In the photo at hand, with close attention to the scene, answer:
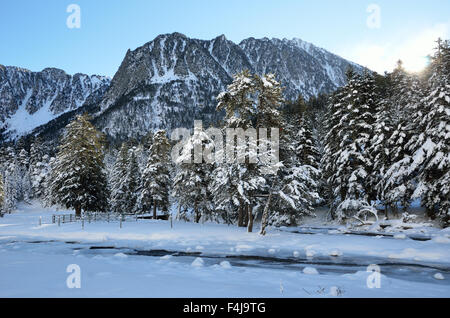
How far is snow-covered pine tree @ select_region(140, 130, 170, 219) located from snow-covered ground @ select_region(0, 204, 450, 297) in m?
16.1

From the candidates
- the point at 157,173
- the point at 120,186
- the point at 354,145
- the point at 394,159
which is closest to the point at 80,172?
the point at 157,173

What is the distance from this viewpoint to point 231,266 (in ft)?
39.5

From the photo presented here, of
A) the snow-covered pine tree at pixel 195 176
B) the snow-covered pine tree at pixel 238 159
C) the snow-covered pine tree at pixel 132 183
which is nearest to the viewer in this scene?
the snow-covered pine tree at pixel 238 159

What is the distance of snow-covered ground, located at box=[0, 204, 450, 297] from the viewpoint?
7641mm

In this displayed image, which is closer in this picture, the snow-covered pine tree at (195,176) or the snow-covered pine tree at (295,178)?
the snow-covered pine tree at (295,178)

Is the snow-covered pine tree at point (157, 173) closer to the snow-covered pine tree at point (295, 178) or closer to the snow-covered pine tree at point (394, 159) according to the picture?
the snow-covered pine tree at point (295, 178)

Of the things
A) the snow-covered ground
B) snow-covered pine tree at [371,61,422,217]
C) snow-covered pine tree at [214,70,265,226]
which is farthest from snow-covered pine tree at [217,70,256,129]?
snow-covered pine tree at [371,61,422,217]

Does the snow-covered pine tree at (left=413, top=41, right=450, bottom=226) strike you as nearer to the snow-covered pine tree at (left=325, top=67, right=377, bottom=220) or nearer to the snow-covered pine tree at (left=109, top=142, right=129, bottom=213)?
the snow-covered pine tree at (left=325, top=67, right=377, bottom=220)

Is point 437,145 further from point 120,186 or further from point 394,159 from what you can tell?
point 120,186

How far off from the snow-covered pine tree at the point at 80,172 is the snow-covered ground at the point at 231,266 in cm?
1123

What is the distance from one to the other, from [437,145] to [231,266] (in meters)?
20.8

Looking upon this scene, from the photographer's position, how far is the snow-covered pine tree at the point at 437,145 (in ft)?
73.3

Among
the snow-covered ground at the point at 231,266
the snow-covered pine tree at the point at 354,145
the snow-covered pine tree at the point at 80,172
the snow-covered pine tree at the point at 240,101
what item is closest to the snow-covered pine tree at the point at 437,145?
the snow-covered ground at the point at 231,266
